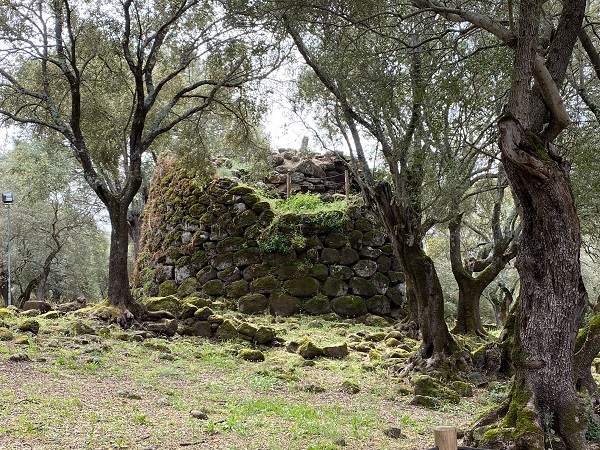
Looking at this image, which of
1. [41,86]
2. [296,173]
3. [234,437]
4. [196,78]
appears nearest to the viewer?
[234,437]

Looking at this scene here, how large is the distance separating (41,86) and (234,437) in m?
9.78

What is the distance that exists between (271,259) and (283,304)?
147 centimetres

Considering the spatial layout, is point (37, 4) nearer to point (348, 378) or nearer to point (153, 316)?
point (153, 316)

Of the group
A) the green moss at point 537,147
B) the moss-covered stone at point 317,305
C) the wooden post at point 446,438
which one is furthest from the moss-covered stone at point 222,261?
the wooden post at point 446,438

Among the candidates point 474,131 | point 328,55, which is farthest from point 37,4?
point 474,131

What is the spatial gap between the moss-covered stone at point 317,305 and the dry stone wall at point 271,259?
3 cm

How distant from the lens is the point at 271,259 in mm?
14570

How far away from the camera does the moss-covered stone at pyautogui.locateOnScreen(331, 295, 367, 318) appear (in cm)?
1388

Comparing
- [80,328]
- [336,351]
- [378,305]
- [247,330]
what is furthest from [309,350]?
[378,305]

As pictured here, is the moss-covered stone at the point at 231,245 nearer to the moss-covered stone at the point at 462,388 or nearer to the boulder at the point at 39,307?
the boulder at the point at 39,307

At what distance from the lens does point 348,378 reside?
7.71 metres

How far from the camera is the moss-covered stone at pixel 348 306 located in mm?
13883

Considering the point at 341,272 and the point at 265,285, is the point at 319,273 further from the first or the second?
the point at 265,285

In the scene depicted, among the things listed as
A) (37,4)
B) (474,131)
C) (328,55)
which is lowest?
(474,131)
